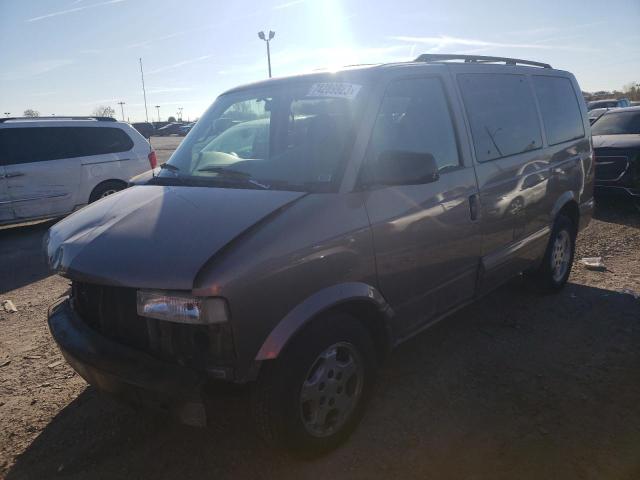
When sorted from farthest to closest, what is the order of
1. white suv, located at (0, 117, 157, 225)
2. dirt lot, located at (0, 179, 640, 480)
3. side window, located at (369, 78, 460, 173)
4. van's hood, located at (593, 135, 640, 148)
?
van's hood, located at (593, 135, 640, 148), white suv, located at (0, 117, 157, 225), side window, located at (369, 78, 460, 173), dirt lot, located at (0, 179, 640, 480)

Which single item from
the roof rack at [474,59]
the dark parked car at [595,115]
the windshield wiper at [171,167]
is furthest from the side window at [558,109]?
the dark parked car at [595,115]

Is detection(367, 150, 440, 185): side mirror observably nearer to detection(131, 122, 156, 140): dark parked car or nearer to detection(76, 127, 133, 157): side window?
detection(76, 127, 133, 157): side window

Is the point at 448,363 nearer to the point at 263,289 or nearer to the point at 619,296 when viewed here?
the point at 263,289

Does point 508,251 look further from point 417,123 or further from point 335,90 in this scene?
point 335,90

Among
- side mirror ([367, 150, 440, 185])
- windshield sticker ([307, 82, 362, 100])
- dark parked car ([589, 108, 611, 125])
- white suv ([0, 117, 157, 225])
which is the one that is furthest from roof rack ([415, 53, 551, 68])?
white suv ([0, 117, 157, 225])

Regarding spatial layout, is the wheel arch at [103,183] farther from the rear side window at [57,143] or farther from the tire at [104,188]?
the rear side window at [57,143]

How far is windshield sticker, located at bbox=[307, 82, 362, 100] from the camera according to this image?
9.00 ft

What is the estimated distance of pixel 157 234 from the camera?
2.25 m

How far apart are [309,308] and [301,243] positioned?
0.99 feet

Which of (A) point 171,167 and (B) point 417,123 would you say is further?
(A) point 171,167

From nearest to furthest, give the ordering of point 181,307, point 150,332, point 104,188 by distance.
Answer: point 181,307 → point 150,332 → point 104,188

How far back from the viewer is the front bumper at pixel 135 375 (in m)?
2.01

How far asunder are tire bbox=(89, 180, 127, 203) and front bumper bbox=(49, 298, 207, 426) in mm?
6648

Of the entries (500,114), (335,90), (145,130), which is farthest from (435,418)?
(145,130)
